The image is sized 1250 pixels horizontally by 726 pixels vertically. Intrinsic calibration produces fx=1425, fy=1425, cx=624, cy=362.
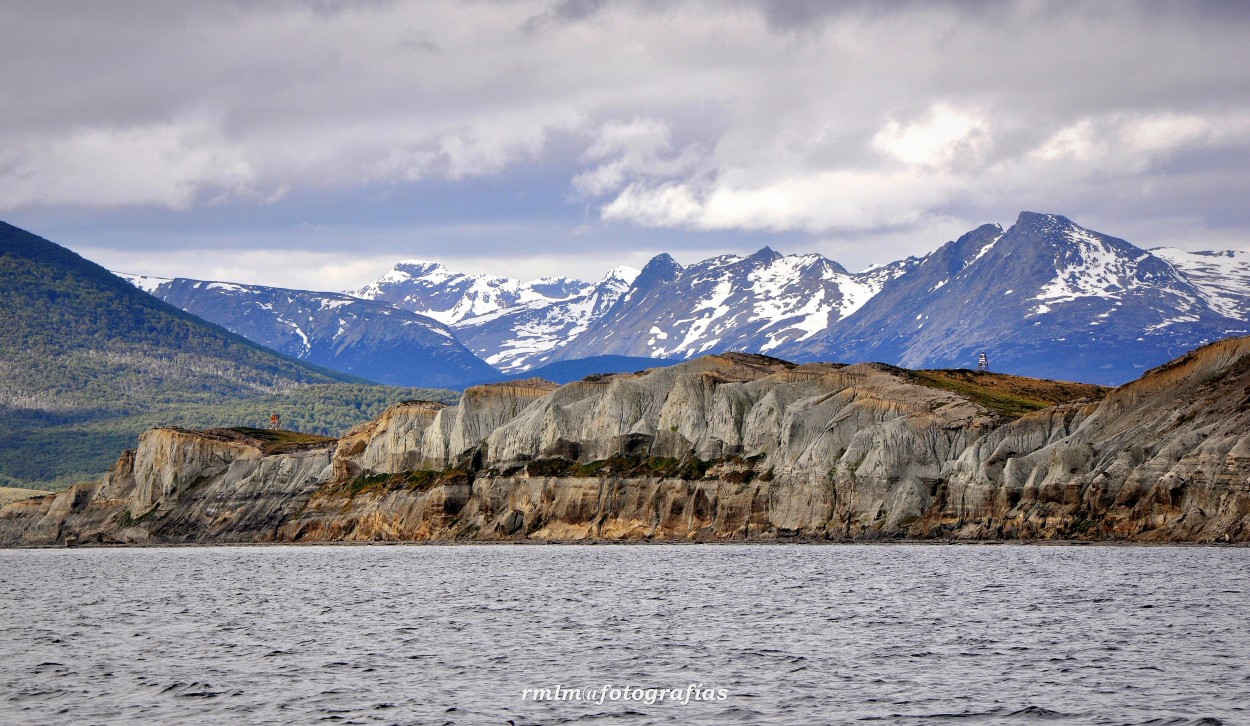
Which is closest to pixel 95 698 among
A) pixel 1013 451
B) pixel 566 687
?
pixel 566 687

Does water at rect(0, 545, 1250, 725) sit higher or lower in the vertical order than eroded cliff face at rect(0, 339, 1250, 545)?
lower

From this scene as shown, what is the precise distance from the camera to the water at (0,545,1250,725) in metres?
49.8

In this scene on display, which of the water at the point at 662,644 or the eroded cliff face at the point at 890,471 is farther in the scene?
the eroded cliff face at the point at 890,471

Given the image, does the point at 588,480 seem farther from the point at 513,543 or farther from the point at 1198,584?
the point at 1198,584

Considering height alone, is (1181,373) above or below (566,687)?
above

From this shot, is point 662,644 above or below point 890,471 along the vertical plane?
below

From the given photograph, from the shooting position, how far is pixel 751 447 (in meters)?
186

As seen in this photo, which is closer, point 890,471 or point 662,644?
point 662,644

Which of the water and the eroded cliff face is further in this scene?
the eroded cliff face

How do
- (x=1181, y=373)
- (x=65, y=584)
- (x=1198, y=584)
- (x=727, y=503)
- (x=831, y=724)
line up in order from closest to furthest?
(x=831, y=724), (x=1198, y=584), (x=65, y=584), (x=1181, y=373), (x=727, y=503)

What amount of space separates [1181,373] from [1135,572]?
57.6 metres

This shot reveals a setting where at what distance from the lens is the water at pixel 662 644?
49812 mm

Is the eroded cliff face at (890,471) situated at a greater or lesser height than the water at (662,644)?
greater

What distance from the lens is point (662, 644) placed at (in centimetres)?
6781
